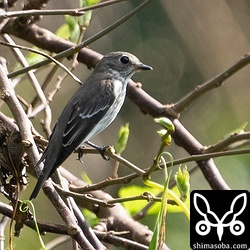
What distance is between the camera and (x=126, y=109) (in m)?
7.08

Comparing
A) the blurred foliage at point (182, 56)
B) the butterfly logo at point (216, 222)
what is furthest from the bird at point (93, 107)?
the blurred foliage at point (182, 56)

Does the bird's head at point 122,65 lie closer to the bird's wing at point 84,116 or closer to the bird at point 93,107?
the bird at point 93,107

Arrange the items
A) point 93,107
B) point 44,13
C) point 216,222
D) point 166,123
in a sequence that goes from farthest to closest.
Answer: point 93,107 → point 216,222 → point 44,13 → point 166,123

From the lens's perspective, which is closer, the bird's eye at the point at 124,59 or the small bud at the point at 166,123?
the small bud at the point at 166,123

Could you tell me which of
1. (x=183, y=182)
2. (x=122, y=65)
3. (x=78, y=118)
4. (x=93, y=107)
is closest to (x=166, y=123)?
(x=183, y=182)

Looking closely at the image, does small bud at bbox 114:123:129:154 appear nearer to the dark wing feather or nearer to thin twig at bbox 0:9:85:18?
the dark wing feather

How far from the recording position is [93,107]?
4.04m

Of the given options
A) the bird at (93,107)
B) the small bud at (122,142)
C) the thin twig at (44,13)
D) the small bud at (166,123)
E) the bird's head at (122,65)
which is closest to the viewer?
the small bud at (166,123)

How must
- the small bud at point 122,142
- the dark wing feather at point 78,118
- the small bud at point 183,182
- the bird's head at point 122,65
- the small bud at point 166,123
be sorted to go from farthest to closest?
1. the bird's head at point 122,65
2. the dark wing feather at point 78,118
3. the small bud at point 122,142
4. the small bud at point 183,182
5. the small bud at point 166,123

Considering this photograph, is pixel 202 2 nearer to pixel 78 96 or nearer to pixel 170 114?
pixel 78 96

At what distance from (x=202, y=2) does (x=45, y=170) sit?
4938 mm

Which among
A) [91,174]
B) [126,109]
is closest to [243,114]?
[126,109]

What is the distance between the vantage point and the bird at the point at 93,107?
3518mm

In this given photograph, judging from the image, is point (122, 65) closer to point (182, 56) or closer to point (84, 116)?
point (84, 116)
